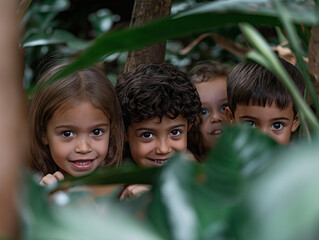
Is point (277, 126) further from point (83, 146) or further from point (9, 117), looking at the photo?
point (9, 117)

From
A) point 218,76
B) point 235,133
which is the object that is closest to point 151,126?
point 218,76

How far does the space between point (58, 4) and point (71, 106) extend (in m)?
1.03

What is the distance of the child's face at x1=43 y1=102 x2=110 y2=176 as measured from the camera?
1.13m

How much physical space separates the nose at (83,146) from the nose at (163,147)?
0.17 m

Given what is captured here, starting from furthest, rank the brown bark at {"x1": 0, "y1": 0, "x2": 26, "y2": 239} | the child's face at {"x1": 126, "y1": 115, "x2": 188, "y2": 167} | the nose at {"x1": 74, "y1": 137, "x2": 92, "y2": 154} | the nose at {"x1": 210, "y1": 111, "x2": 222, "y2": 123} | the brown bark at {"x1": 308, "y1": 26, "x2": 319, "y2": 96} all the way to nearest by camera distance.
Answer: the nose at {"x1": 210, "y1": 111, "x2": 222, "y2": 123}
the child's face at {"x1": 126, "y1": 115, "x2": 188, "y2": 167}
the nose at {"x1": 74, "y1": 137, "x2": 92, "y2": 154}
the brown bark at {"x1": 308, "y1": 26, "x2": 319, "y2": 96}
the brown bark at {"x1": 0, "y1": 0, "x2": 26, "y2": 239}

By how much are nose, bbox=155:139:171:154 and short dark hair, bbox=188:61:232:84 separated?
0.38 metres

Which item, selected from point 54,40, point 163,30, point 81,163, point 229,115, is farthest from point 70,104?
point 163,30

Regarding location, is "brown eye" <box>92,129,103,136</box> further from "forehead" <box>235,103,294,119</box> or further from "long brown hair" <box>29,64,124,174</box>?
"forehead" <box>235,103,294,119</box>

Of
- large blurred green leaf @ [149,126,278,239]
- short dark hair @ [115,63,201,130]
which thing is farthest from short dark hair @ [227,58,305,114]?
large blurred green leaf @ [149,126,278,239]

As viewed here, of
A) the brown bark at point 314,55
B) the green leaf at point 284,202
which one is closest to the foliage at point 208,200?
the green leaf at point 284,202

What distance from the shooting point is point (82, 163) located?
1.15 m

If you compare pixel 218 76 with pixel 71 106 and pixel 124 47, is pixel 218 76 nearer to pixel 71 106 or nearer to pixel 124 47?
pixel 71 106

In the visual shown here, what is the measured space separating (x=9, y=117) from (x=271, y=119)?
1.00 m

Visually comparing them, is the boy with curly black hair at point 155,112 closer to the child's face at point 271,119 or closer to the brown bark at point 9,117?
the child's face at point 271,119
